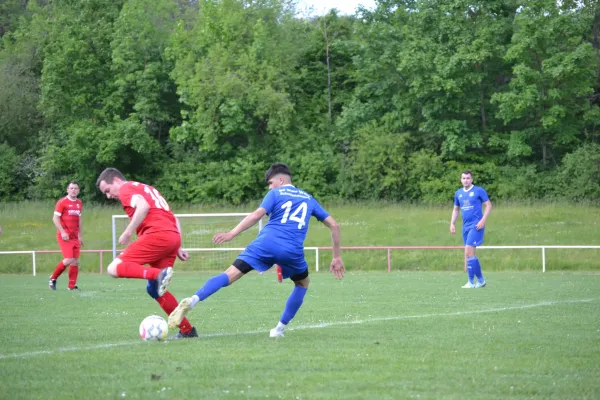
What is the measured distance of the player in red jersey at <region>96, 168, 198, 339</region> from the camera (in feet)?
28.1

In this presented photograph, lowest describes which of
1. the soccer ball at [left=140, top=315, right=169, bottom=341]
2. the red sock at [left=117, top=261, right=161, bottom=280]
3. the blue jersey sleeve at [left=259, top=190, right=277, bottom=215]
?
the soccer ball at [left=140, top=315, right=169, bottom=341]

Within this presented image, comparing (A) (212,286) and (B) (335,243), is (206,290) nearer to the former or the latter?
(A) (212,286)

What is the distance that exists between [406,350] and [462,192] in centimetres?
960

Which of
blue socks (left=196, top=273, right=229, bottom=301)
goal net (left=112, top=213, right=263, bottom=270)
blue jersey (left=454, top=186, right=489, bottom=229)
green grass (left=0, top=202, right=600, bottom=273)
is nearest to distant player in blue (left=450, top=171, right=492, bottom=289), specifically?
blue jersey (left=454, top=186, right=489, bottom=229)

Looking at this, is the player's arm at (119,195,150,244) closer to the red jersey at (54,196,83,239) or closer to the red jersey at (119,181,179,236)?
the red jersey at (119,181,179,236)

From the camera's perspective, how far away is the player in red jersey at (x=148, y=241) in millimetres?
8570

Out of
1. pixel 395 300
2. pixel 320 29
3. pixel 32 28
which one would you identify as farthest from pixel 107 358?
pixel 32 28

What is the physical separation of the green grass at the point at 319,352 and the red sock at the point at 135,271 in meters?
0.64

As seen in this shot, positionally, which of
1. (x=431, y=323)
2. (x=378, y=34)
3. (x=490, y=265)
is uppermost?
(x=378, y=34)

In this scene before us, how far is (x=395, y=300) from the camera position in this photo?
1397cm

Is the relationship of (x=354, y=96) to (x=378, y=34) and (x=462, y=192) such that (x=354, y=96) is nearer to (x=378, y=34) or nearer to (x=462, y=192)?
(x=378, y=34)

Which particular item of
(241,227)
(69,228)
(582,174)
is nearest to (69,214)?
(69,228)

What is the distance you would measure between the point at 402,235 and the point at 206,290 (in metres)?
28.1

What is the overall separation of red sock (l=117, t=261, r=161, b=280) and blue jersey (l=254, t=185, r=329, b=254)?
40.6 inches
